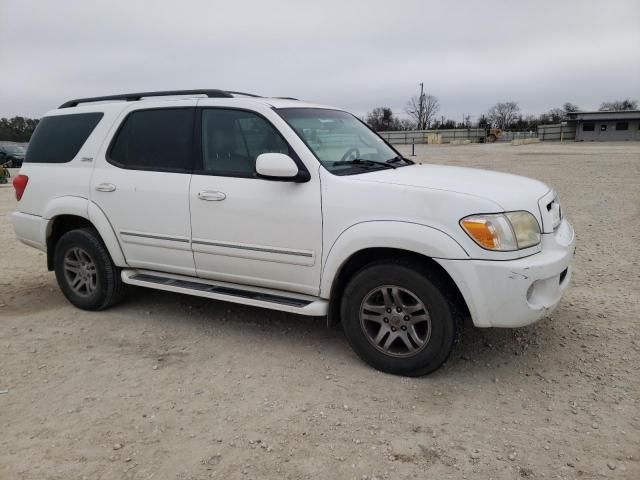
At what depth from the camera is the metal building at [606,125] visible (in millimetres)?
58506

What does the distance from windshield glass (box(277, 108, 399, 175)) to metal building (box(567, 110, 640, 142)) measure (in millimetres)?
63283

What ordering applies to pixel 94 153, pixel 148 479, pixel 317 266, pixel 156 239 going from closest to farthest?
1. pixel 148 479
2. pixel 317 266
3. pixel 156 239
4. pixel 94 153

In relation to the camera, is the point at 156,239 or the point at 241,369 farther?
the point at 156,239

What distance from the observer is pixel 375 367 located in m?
3.74

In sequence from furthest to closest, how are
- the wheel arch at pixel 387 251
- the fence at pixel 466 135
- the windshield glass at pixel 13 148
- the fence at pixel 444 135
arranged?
the fence at pixel 444 135, the fence at pixel 466 135, the windshield glass at pixel 13 148, the wheel arch at pixel 387 251

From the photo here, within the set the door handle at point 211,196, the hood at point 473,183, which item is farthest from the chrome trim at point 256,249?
the hood at point 473,183

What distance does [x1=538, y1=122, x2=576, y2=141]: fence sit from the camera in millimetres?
62000

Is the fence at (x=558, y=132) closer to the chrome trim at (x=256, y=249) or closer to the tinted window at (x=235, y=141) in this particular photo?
the tinted window at (x=235, y=141)

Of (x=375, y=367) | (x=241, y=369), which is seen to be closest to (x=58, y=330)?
(x=241, y=369)

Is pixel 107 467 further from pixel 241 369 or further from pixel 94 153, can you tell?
pixel 94 153

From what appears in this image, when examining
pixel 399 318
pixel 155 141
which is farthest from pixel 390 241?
pixel 155 141

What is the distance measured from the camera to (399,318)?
3580 millimetres

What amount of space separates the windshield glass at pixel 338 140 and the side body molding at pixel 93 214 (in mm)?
1882

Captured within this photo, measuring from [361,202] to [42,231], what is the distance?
3.30 metres
